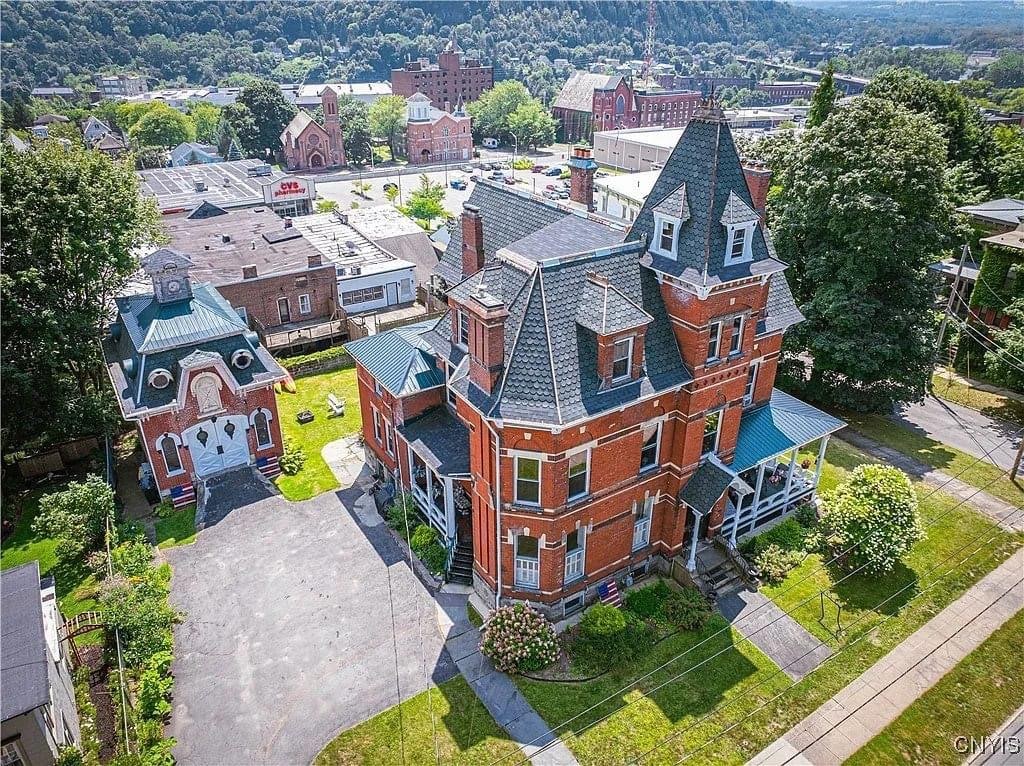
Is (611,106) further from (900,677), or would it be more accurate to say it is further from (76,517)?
(900,677)

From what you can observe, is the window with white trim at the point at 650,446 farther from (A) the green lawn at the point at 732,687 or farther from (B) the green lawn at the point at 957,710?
(B) the green lawn at the point at 957,710

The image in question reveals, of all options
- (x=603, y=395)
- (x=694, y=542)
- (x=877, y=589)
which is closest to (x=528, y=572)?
(x=694, y=542)

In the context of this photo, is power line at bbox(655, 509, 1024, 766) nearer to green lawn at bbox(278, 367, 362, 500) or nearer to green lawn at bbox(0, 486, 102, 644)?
green lawn at bbox(278, 367, 362, 500)

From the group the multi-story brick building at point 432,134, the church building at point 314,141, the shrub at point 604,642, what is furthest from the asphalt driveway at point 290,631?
the multi-story brick building at point 432,134

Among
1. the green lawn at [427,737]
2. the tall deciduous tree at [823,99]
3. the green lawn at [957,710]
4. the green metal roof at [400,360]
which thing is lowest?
the green lawn at [957,710]

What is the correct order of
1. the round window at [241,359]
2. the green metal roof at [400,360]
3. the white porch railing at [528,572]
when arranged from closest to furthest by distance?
the white porch railing at [528,572], the green metal roof at [400,360], the round window at [241,359]

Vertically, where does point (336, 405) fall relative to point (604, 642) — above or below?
below

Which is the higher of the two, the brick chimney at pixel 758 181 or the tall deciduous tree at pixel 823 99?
the tall deciduous tree at pixel 823 99
